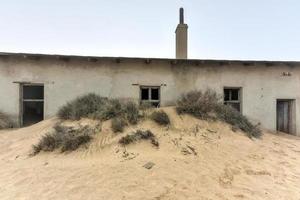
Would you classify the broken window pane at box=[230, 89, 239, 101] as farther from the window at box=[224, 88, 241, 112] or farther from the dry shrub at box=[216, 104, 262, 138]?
the dry shrub at box=[216, 104, 262, 138]

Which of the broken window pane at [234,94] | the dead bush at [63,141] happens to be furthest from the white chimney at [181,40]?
the dead bush at [63,141]

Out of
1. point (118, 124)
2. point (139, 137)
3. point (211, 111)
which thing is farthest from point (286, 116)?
point (118, 124)

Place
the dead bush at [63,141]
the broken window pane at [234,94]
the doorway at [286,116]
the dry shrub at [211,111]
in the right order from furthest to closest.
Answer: the doorway at [286,116] → the broken window pane at [234,94] → the dry shrub at [211,111] → the dead bush at [63,141]

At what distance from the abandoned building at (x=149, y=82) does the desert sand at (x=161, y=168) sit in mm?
3221

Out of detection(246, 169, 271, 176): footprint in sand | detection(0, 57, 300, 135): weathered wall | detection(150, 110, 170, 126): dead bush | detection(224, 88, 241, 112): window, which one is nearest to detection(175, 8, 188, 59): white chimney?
detection(0, 57, 300, 135): weathered wall

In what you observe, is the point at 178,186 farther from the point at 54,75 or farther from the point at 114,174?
the point at 54,75

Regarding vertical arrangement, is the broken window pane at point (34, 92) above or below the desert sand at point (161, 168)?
above

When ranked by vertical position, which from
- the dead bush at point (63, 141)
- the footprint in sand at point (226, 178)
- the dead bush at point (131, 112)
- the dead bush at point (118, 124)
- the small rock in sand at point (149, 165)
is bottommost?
the footprint in sand at point (226, 178)

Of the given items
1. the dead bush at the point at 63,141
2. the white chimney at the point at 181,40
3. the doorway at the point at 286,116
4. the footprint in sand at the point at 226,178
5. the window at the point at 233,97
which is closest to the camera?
the footprint in sand at the point at 226,178

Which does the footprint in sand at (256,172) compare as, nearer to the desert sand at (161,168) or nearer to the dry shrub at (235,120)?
the desert sand at (161,168)

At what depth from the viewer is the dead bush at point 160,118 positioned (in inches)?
338

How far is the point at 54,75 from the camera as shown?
1178 centimetres

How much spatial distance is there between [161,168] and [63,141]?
2.88 meters

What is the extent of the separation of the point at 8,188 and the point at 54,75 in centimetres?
675
